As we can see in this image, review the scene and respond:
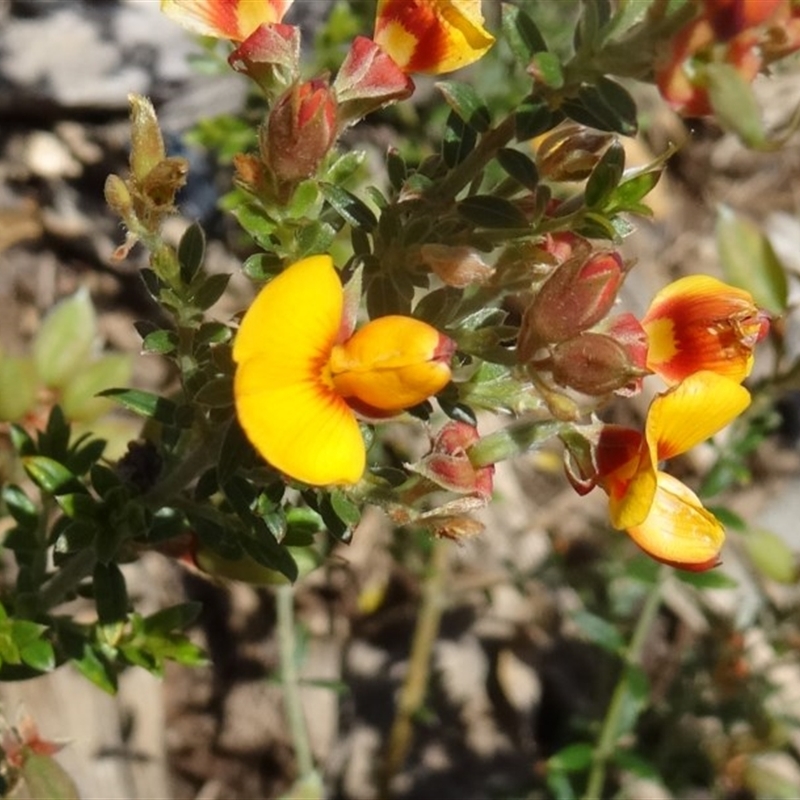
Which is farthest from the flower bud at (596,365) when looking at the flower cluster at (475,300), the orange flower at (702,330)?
the orange flower at (702,330)

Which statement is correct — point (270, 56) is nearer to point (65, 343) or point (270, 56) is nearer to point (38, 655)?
point (38, 655)

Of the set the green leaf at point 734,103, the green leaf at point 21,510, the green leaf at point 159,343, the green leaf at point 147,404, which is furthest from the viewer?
the green leaf at point 21,510

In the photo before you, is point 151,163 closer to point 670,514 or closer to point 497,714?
point 670,514

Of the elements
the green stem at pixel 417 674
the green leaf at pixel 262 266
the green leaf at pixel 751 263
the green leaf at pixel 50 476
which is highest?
the green leaf at pixel 262 266

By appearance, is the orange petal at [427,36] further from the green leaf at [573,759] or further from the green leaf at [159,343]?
the green leaf at [573,759]

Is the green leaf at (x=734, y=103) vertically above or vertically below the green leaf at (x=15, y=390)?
above

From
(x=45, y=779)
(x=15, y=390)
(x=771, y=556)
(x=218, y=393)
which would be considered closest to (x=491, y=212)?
(x=218, y=393)

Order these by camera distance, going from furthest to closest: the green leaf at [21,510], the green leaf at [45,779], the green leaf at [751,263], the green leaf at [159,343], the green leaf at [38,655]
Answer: the green leaf at [751,263] → the green leaf at [21,510] → the green leaf at [45,779] → the green leaf at [38,655] → the green leaf at [159,343]
